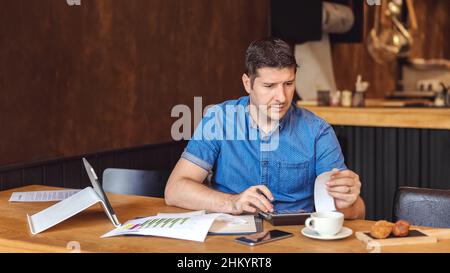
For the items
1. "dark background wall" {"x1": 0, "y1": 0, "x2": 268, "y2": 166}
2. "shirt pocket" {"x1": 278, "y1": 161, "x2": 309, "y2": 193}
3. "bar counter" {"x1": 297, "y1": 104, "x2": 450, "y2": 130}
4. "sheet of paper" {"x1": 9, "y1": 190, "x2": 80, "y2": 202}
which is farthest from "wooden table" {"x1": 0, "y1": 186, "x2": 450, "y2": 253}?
"bar counter" {"x1": 297, "y1": 104, "x2": 450, "y2": 130}

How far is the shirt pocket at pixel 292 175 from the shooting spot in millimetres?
2391

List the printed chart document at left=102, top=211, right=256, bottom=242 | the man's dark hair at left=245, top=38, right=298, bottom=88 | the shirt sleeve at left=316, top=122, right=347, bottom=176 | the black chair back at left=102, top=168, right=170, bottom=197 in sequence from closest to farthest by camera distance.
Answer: the printed chart document at left=102, top=211, right=256, bottom=242 < the man's dark hair at left=245, top=38, right=298, bottom=88 < the shirt sleeve at left=316, top=122, right=347, bottom=176 < the black chair back at left=102, top=168, right=170, bottom=197

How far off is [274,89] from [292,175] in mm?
352

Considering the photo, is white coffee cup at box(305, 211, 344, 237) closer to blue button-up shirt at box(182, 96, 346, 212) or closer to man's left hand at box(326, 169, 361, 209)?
man's left hand at box(326, 169, 361, 209)

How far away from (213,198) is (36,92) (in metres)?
1.29

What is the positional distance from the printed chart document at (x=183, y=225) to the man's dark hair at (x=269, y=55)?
56cm

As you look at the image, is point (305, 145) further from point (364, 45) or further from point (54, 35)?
point (364, 45)

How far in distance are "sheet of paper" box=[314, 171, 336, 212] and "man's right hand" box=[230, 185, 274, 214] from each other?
0.47 feet

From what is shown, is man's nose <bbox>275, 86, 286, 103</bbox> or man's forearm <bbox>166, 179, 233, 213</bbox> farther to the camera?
man's nose <bbox>275, 86, 286, 103</bbox>

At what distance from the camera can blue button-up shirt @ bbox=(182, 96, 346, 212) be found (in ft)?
7.86

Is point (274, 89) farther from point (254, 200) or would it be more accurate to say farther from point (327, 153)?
point (254, 200)

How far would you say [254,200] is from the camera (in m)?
1.95

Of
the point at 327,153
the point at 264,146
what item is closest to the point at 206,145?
the point at 264,146

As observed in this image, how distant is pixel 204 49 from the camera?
4.38 m
